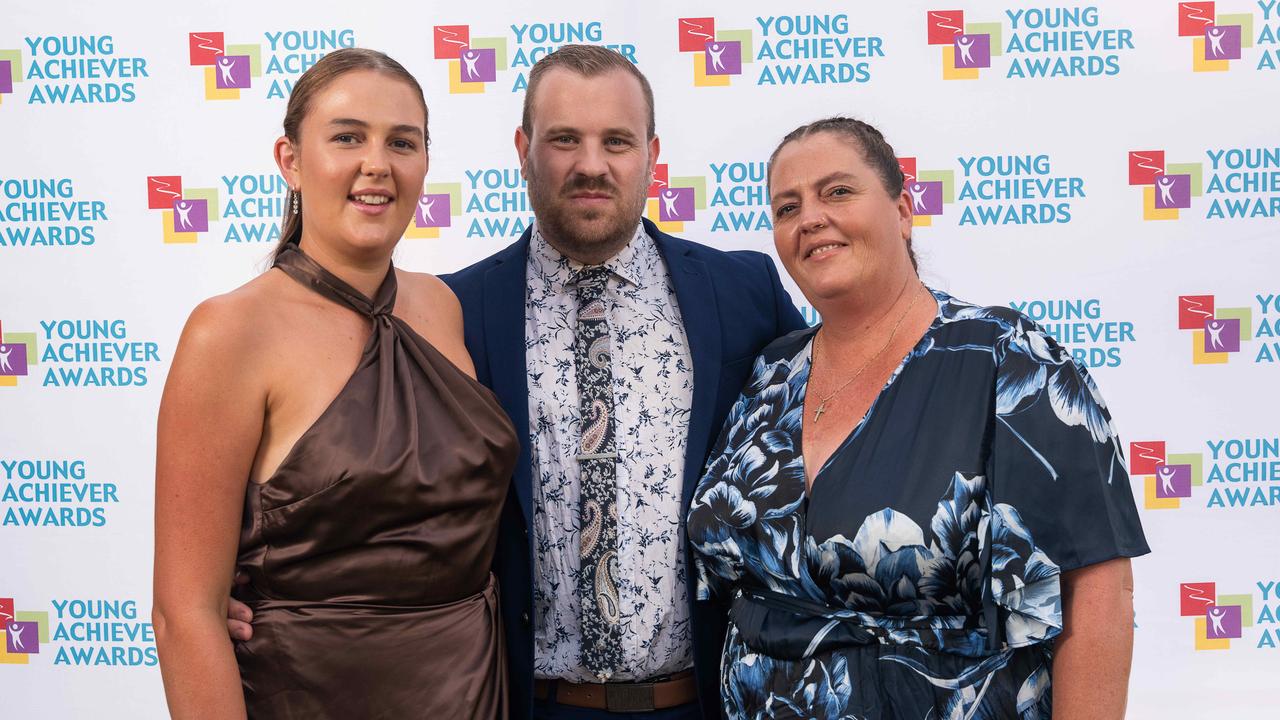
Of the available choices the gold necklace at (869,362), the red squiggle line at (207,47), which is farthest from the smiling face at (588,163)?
the red squiggle line at (207,47)

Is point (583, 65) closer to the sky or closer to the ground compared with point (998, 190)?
closer to the sky

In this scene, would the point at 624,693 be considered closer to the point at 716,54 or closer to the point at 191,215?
the point at 716,54

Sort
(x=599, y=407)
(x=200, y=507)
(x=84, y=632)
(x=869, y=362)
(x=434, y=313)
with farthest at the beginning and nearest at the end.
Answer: (x=84, y=632) → (x=599, y=407) → (x=434, y=313) → (x=869, y=362) → (x=200, y=507)

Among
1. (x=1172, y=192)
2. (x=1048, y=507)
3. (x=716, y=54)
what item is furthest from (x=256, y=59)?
(x=1172, y=192)

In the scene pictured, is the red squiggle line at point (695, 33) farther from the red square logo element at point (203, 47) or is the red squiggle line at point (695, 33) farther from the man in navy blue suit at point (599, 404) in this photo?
the red square logo element at point (203, 47)

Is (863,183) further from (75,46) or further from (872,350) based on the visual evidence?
(75,46)

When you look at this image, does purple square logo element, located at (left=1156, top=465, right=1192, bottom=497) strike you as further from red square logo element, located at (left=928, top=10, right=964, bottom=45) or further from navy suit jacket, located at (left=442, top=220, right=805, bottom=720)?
navy suit jacket, located at (left=442, top=220, right=805, bottom=720)

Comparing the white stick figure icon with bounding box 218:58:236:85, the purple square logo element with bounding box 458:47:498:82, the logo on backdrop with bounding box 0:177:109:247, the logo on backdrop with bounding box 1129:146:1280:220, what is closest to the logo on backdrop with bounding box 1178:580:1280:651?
the logo on backdrop with bounding box 1129:146:1280:220

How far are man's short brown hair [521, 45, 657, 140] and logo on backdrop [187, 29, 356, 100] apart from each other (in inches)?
58.0

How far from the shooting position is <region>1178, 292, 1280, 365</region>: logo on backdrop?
3.52 meters

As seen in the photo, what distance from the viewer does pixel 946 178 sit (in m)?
3.54

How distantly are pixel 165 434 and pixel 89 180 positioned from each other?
2.47 metres

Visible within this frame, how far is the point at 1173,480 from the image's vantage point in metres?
3.56

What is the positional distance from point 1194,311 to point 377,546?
10.1ft
